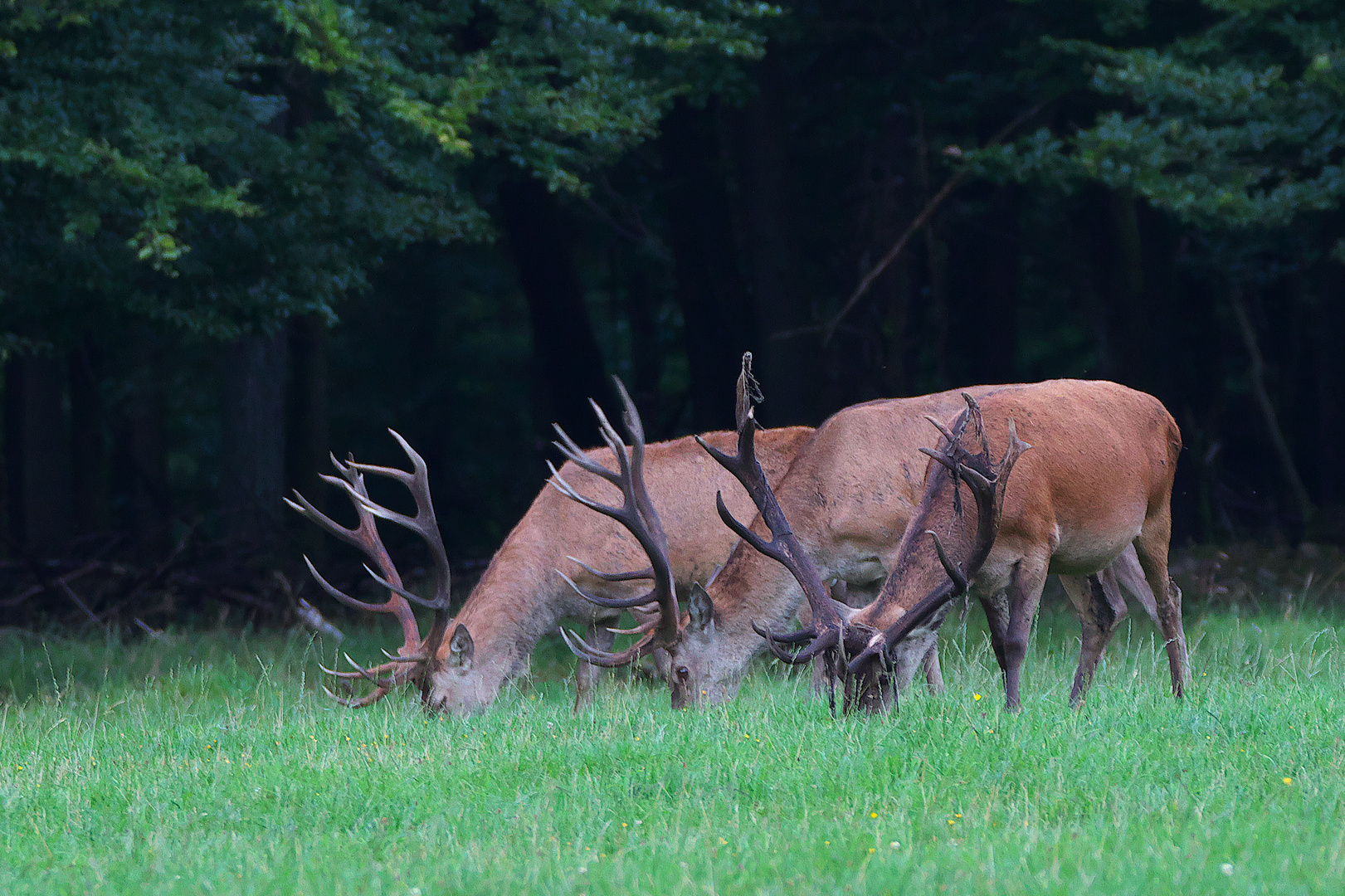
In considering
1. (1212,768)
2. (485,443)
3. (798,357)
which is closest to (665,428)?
(485,443)

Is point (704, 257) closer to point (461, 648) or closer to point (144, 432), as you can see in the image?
point (144, 432)

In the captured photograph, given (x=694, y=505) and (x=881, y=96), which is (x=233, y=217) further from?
(x=881, y=96)

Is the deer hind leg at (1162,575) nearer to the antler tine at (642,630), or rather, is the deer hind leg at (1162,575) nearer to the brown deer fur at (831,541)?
the brown deer fur at (831,541)

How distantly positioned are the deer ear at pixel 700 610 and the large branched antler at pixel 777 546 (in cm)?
82

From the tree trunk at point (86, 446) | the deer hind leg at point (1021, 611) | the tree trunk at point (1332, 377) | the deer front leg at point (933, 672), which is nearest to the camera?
the deer hind leg at point (1021, 611)

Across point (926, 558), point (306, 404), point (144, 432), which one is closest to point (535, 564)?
point (926, 558)

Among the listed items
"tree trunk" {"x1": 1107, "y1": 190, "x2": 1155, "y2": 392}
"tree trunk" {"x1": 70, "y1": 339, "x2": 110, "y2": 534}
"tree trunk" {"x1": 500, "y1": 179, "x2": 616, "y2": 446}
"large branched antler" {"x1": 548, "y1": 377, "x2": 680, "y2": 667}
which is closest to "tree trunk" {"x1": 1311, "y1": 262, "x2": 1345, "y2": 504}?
"tree trunk" {"x1": 1107, "y1": 190, "x2": 1155, "y2": 392}

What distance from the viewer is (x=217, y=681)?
32.9 feet

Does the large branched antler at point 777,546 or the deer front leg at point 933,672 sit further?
the deer front leg at point 933,672

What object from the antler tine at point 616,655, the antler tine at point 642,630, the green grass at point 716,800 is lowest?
the antler tine at point 616,655

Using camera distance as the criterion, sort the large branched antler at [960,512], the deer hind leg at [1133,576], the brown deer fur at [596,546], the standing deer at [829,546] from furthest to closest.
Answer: the brown deer fur at [596,546]
the deer hind leg at [1133,576]
the standing deer at [829,546]
the large branched antler at [960,512]

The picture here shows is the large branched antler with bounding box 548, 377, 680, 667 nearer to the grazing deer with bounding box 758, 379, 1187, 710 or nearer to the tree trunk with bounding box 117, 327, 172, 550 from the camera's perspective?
the grazing deer with bounding box 758, 379, 1187, 710

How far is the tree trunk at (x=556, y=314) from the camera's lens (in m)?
16.5

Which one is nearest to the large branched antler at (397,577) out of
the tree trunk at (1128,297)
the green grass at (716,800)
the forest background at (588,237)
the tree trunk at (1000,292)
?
the green grass at (716,800)
